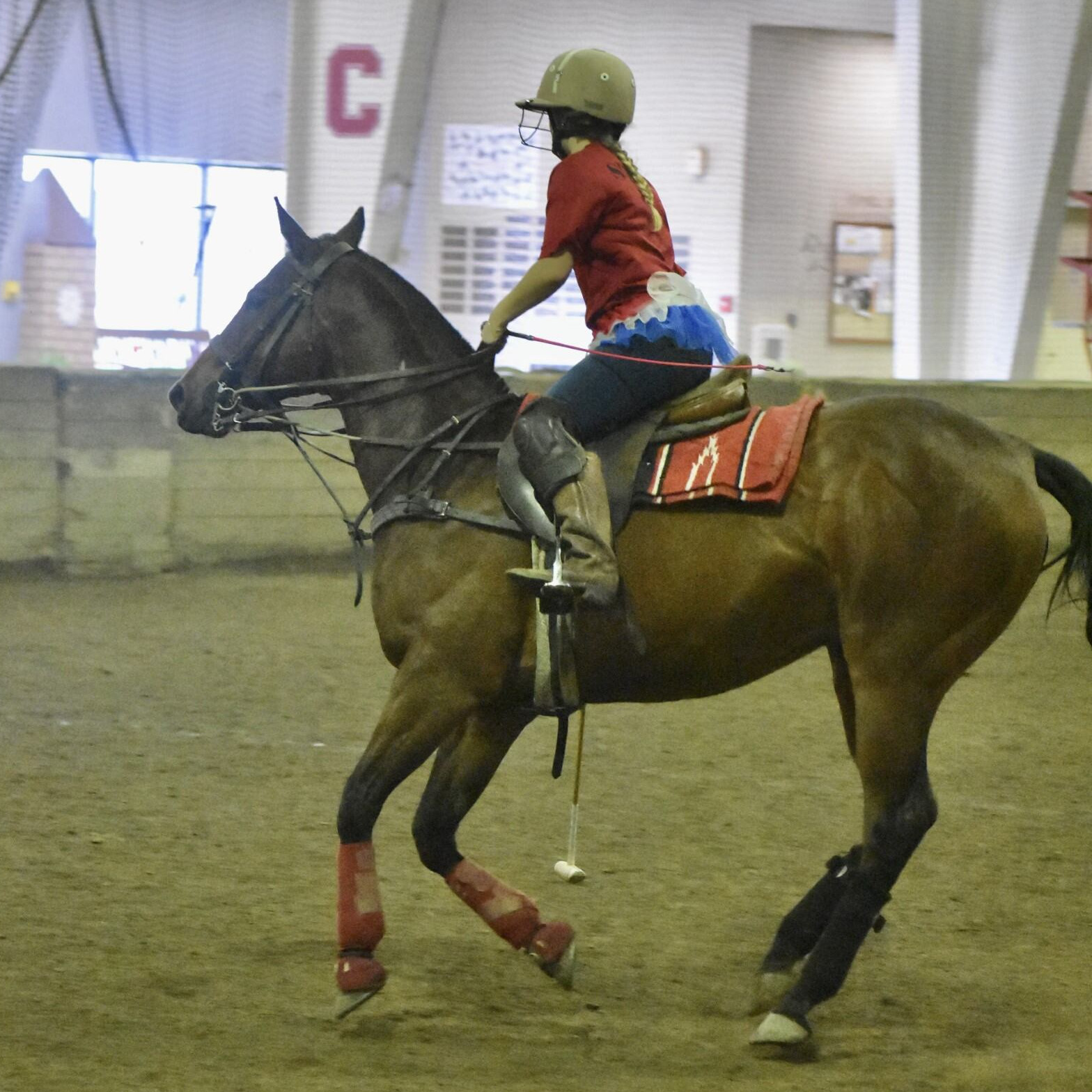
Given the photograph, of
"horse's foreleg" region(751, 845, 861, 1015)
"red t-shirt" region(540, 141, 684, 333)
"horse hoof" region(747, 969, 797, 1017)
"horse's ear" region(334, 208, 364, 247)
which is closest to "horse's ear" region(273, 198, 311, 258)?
"horse's ear" region(334, 208, 364, 247)

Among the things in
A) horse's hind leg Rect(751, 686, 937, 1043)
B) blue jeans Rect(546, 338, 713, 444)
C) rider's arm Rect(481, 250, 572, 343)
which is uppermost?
rider's arm Rect(481, 250, 572, 343)

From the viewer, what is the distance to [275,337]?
15.7ft

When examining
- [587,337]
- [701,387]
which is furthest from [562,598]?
[587,337]

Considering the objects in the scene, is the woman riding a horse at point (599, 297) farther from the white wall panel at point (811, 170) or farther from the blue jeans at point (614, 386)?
the white wall panel at point (811, 170)

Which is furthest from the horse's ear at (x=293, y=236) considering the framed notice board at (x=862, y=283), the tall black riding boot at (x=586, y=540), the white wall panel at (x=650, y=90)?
the framed notice board at (x=862, y=283)

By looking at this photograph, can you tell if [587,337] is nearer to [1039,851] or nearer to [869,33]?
[869,33]

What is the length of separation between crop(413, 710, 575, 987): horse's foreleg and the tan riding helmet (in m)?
1.79

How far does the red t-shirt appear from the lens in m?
4.39

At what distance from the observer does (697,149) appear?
54.1 ft

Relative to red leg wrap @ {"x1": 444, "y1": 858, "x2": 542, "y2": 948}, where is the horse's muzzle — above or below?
above

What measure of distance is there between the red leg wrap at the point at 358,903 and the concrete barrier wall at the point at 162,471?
676cm

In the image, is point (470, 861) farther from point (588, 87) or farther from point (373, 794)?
point (588, 87)

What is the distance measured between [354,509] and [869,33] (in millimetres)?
9314

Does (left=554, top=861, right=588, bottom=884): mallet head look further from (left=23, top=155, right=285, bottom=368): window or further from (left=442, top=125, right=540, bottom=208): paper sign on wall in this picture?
(left=23, top=155, right=285, bottom=368): window
